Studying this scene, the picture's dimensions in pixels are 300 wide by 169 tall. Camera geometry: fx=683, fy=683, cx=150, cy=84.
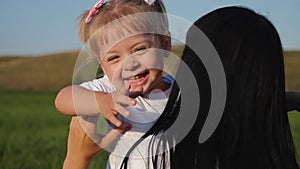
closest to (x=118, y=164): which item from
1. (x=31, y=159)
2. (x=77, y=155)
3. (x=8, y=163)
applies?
(x=77, y=155)

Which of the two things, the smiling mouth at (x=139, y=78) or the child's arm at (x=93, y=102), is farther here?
the smiling mouth at (x=139, y=78)

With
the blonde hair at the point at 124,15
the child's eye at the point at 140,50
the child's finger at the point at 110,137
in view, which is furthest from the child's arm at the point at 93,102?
the blonde hair at the point at 124,15

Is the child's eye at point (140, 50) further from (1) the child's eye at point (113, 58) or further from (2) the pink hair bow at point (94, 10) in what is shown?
(2) the pink hair bow at point (94, 10)

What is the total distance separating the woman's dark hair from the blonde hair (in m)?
0.50

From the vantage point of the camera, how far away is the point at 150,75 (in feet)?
8.36

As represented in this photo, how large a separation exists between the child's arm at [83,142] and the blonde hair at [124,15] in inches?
22.0

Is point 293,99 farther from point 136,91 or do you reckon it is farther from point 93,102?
point 93,102

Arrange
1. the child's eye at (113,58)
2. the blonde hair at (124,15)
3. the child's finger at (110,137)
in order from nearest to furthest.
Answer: the child's finger at (110,137)
the child's eye at (113,58)
the blonde hair at (124,15)

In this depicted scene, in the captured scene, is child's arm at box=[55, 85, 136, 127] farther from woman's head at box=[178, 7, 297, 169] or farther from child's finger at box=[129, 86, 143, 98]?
woman's head at box=[178, 7, 297, 169]

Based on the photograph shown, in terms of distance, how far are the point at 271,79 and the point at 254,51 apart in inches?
4.3

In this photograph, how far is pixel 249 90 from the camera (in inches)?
86.6

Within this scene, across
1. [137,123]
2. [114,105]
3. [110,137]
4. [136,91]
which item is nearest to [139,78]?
[136,91]

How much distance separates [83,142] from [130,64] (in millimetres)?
365

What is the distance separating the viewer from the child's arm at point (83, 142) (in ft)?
7.22
